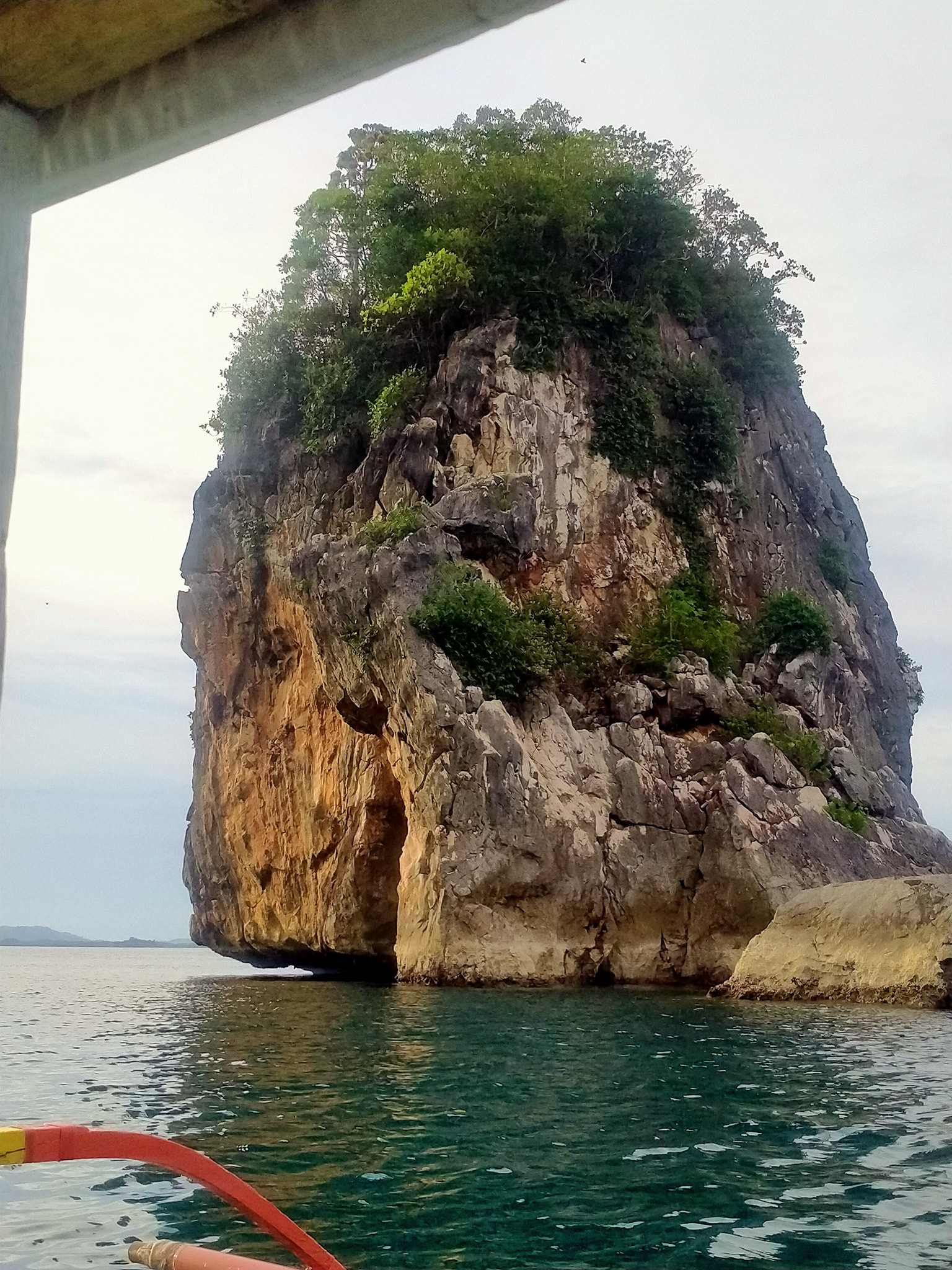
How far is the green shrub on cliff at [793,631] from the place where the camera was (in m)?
30.5

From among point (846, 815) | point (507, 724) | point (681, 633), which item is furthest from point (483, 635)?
point (846, 815)

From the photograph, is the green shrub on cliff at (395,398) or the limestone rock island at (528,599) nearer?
the limestone rock island at (528,599)

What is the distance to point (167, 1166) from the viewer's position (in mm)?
3008

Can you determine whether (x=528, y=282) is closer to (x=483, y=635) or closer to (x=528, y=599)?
(x=528, y=599)

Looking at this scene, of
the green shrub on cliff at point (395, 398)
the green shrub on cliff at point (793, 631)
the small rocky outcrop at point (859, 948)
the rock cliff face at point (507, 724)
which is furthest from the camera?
the green shrub on cliff at point (395, 398)

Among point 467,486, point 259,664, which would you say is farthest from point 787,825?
point 259,664

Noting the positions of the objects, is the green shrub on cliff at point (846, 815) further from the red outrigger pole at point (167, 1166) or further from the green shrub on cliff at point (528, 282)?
the red outrigger pole at point (167, 1166)

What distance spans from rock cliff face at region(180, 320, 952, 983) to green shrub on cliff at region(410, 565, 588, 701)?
0.39 m

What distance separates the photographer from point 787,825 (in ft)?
84.2

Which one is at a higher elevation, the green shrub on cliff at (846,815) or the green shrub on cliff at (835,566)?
the green shrub on cliff at (835,566)

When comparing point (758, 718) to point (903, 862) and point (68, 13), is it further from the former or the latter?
point (68, 13)

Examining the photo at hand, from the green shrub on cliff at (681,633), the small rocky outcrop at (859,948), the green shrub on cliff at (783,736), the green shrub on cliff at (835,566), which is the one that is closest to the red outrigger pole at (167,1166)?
the small rocky outcrop at (859,948)

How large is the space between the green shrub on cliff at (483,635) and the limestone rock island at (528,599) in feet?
0.26

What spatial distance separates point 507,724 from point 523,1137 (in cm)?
1709
